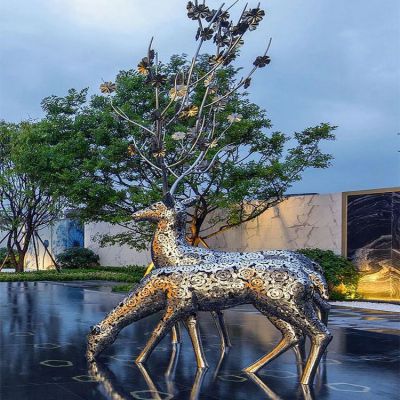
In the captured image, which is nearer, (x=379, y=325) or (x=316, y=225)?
(x=379, y=325)

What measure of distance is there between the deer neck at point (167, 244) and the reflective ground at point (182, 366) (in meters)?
1.06

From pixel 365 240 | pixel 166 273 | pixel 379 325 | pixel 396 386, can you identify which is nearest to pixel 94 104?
pixel 365 240

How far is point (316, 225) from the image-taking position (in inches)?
666

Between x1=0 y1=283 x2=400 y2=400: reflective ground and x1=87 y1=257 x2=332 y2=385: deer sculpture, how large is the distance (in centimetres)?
28

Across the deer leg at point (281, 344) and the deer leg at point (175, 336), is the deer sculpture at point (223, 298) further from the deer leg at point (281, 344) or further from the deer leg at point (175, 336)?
the deer leg at point (175, 336)

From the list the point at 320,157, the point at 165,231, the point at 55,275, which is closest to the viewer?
the point at 165,231

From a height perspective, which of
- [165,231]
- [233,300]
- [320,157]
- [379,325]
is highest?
[320,157]

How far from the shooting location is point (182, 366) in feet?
21.3

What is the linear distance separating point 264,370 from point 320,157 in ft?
36.3

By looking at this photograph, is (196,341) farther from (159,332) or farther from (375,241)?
(375,241)

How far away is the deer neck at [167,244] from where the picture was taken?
7051 millimetres

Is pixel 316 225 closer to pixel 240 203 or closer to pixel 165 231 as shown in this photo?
pixel 240 203

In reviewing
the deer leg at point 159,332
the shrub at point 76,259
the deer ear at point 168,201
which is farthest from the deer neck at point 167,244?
the shrub at point 76,259

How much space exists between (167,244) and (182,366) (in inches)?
53.5
